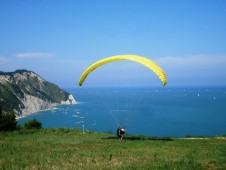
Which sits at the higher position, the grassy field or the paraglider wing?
the paraglider wing

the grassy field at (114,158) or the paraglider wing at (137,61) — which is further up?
the paraglider wing at (137,61)

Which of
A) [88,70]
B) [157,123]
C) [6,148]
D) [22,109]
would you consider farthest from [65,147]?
[22,109]

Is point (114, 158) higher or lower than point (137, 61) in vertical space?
lower

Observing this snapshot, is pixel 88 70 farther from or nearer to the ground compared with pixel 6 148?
farther from the ground

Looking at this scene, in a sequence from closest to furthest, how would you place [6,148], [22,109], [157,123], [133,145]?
[6,148], [133,145], [157,123], [22,109]

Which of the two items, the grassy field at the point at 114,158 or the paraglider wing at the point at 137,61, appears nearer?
the grassy field at the point at 114,158

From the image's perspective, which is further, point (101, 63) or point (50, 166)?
point (101, 63)

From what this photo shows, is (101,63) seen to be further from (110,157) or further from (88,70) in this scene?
(110,157)

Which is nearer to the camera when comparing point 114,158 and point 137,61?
point 114,158

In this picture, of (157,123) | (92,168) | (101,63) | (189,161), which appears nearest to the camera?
(92,168)

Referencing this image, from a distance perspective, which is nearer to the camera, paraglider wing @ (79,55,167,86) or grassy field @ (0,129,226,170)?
grassy field @ (0,129,226,170)
